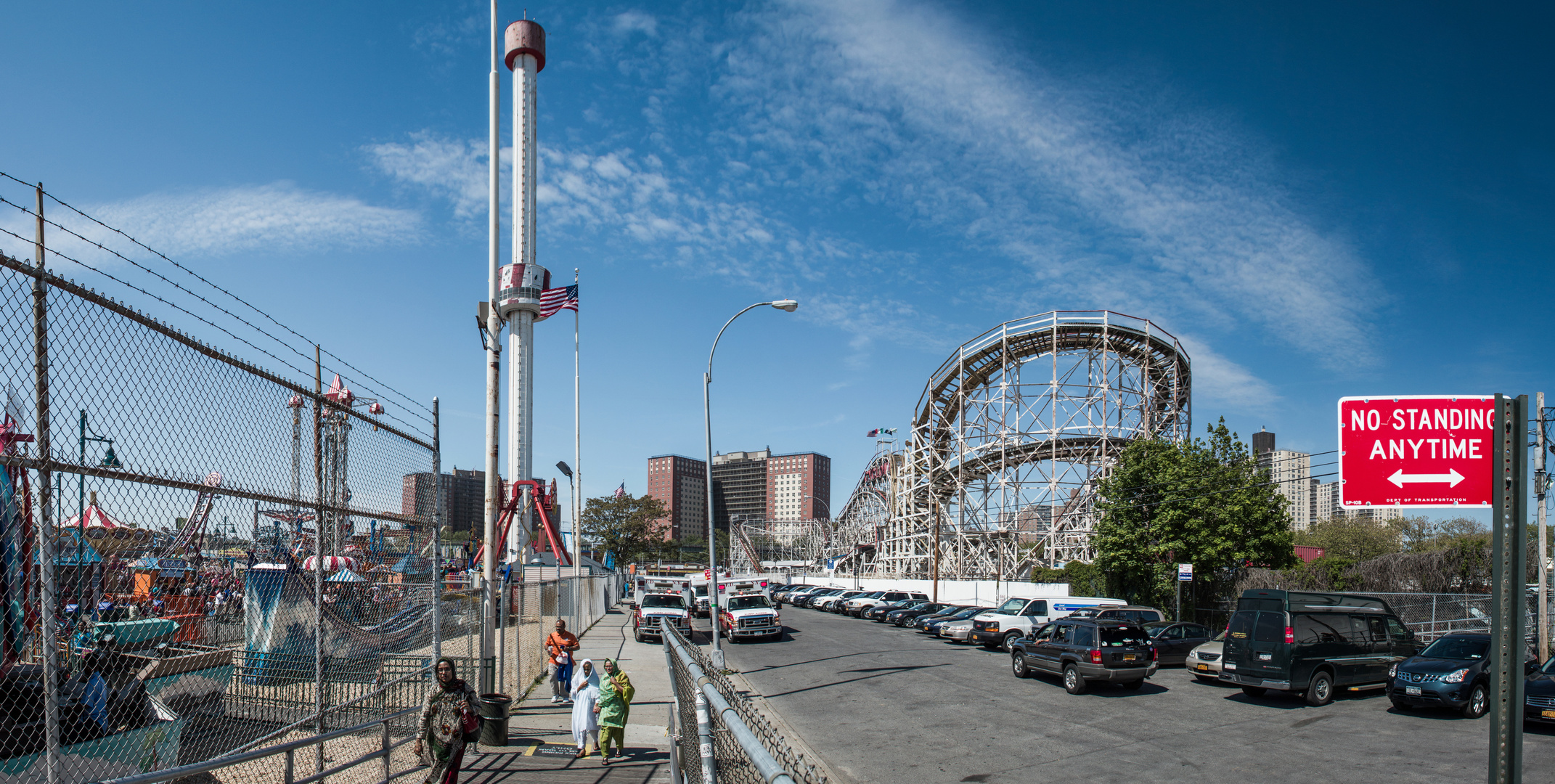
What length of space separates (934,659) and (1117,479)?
1654 centimetres

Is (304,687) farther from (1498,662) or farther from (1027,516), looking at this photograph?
(1027,516)

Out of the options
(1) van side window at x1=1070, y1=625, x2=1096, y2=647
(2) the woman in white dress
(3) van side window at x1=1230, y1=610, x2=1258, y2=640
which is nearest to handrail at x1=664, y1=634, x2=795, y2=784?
(2) the woman in white dress

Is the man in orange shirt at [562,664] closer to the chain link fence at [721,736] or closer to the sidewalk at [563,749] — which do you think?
the sidewalk at [563,749]

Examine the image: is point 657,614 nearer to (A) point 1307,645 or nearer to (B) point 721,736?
(A) point 1307,645

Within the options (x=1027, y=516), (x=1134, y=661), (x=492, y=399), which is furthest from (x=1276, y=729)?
(x=1027, y=516)

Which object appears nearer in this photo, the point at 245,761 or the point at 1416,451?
the point at 1416,451

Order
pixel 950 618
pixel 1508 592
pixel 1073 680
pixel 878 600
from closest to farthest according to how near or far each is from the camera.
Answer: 1. pixel 1508 592
2. pixel 1073 680
3. pixel 950 618
4. pixel 878 600

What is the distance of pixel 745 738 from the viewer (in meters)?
3.93

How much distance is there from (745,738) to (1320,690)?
17.3 meters

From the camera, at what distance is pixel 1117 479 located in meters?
37.9

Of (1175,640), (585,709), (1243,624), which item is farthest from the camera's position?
(1175,640)

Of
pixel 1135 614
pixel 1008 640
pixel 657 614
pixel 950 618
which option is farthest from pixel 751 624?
pixel 1135 614

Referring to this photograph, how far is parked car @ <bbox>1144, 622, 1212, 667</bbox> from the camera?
23828mm

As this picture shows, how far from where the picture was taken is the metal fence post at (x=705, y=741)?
447 cm
